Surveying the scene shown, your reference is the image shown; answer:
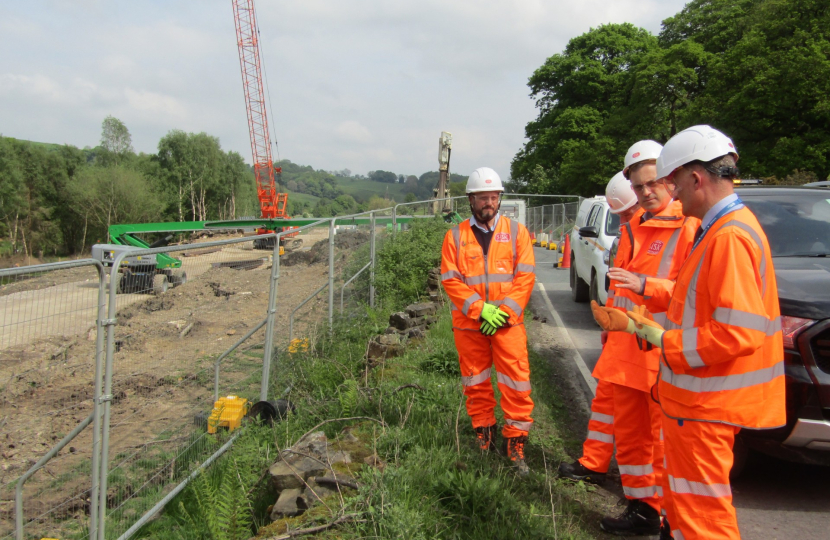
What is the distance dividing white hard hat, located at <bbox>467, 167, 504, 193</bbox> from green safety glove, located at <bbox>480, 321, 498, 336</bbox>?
1.03 meters

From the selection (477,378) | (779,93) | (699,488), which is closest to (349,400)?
(477,378)

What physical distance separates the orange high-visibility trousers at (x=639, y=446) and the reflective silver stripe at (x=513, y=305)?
870 millimetres

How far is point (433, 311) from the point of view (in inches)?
318

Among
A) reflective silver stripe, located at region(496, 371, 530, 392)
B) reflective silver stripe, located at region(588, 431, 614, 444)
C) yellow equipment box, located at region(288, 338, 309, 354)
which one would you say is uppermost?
reflective silver stripe, located at region(496, 371, 530, 392)

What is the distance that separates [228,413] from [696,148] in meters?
3.93

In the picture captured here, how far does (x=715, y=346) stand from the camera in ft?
7.24

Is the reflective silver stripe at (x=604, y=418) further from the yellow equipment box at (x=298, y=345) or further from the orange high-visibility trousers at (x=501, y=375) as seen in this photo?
the yellow equipment box at (x=298, y=345)

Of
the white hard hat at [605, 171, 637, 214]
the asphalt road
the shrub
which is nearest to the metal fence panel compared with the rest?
the white hard hat at [605, 171, 637, 214]

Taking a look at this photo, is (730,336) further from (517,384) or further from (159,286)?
(159,286)

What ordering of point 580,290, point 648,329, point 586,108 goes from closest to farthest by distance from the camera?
point 648,329
point 580,290
point 586,108

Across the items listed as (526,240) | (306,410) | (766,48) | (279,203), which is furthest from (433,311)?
(279,203)

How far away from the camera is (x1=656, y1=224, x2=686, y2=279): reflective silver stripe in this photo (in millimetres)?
3311

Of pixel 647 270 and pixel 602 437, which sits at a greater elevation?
pixel 647 270

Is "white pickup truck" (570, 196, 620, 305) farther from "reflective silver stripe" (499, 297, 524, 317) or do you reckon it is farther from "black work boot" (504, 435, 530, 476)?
"black work boot" (504, 435, 530, 476)
